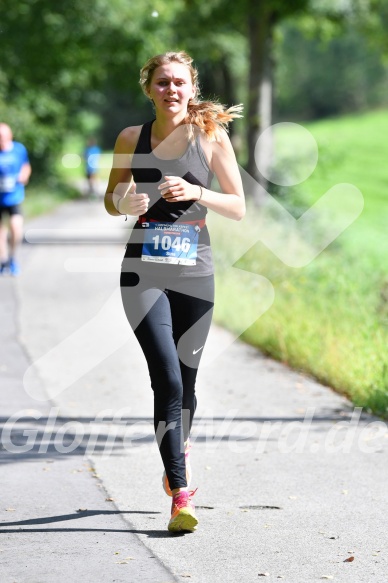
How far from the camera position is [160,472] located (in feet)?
20.9

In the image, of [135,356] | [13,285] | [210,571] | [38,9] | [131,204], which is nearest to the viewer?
[210,571]

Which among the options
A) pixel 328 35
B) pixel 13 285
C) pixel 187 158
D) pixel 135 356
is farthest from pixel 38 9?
pixel 187 158

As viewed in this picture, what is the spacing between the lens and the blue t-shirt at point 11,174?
14.8m

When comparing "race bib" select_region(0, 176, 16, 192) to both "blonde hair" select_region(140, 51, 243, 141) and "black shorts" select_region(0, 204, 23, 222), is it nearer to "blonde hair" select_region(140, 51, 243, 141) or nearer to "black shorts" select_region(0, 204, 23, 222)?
"black shorts" select_region(0, 204, 23, 222)

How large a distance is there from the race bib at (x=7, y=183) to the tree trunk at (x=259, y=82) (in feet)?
29.3

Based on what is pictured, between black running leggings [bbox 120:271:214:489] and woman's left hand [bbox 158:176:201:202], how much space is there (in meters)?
0.41

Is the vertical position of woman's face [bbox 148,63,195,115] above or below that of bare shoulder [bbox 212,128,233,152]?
above

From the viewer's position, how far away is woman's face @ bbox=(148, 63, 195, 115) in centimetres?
521

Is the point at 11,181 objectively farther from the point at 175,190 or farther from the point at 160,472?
the point at 175,190

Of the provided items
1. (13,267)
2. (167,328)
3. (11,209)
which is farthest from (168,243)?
(13,267)

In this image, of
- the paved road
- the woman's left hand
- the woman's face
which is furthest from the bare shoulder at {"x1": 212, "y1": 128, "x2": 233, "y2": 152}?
the paved road

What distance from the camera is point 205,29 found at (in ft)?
89.4

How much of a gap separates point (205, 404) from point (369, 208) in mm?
42513

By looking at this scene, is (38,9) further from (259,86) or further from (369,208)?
(369,208)
